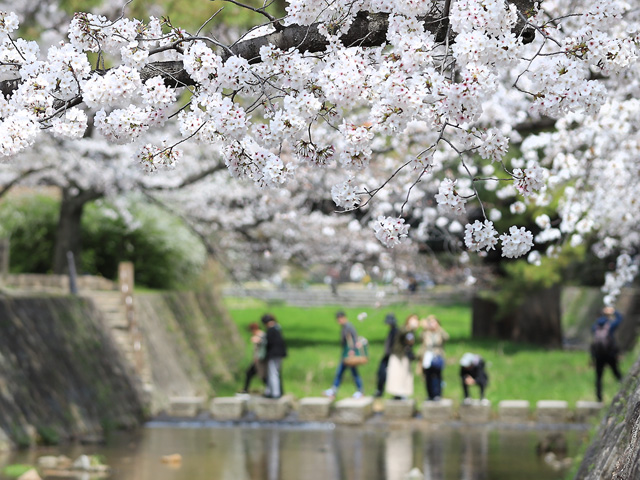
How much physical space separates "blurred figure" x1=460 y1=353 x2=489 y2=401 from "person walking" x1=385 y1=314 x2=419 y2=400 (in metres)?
1.00

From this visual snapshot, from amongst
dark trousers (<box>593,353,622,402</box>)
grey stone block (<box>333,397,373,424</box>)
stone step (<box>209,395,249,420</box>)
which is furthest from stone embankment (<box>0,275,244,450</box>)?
dark trousers (<box>593,353,622,402</box>)

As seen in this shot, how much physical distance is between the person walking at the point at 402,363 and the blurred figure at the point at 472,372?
3.27 ft

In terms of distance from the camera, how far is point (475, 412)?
52.0 feet

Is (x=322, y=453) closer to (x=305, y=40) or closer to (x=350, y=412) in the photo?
(x=350, y=412)

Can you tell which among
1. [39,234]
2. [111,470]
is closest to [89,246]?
[39,234]

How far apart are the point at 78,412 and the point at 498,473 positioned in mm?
5824

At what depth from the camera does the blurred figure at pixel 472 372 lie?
16.3 metres

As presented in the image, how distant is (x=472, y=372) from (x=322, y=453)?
4.73 metres

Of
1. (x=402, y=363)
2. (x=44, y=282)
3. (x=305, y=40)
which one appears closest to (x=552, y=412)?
(x=402, y=363)

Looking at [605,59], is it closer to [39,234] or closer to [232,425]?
[232,425]

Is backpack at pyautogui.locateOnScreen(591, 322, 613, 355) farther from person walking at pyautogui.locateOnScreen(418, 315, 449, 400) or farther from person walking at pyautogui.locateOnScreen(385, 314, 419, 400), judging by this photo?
person walking at pyautogui.locateOnScreen(385, 314, 419, 400)

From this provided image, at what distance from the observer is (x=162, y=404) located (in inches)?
682

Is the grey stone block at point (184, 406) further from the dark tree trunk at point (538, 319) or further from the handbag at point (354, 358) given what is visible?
the dark tree trunk at point (538, 319)

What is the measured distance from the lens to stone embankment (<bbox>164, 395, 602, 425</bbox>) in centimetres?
1584
